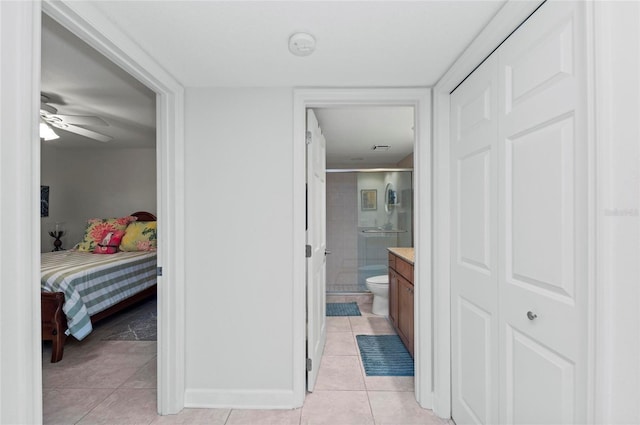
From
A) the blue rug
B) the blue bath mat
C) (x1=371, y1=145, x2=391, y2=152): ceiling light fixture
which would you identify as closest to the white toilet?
Result: the blue bath mat

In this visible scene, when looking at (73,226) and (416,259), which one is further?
(73,226)

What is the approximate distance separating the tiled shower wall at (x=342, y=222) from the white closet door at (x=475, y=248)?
9.28 feet

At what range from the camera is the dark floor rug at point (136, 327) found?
3082 millimetres

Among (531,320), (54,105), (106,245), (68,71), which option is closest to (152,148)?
(106,245)

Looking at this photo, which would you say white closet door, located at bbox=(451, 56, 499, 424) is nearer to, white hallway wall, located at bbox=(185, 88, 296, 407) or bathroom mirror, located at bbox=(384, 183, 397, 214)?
white hallway wall, located at bbox=(185, 88, 296, 407)

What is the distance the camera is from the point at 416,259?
1960mm

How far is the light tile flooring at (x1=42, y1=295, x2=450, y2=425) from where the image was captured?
1.85 meters

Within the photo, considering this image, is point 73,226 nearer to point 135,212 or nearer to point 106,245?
point 135,212

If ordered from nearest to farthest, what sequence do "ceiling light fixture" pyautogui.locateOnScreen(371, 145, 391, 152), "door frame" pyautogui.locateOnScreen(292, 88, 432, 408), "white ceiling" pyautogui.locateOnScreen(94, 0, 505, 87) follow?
"white ceiling" pyautogui.locateOnScreen(94, 0, 505, 87), "door frame" pyautogui.locateOnScreen(292, 88, 432, 408), "ceiling light fixture" pyautogui.locateOnScreen(371, 145, 391, 152)

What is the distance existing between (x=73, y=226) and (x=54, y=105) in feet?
9.37

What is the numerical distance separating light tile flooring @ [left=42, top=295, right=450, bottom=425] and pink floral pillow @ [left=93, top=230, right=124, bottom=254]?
1.41 meters

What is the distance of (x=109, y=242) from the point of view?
4082 mm

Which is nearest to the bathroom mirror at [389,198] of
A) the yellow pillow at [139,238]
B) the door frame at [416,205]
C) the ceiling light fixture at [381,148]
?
the ceiling light fixture at [381,148]

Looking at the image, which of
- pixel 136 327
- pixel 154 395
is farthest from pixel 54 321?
pixel 154 395
